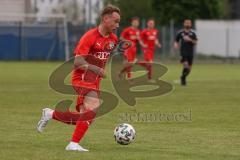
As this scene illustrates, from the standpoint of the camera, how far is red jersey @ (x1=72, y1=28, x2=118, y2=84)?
1083cm

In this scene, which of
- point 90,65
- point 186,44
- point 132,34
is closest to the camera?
point 90,65

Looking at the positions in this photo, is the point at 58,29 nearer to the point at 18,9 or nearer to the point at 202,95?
the point at 18,9

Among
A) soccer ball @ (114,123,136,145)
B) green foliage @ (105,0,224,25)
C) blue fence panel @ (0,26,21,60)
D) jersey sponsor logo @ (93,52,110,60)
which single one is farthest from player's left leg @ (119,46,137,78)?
green foliage @ (105,0,224,25)

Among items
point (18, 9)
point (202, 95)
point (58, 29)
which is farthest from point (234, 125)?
point (18, 9)

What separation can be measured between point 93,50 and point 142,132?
2.80 meters

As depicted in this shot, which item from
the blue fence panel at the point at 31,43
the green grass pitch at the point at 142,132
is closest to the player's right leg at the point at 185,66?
the green grass pitch at the point at 142,132

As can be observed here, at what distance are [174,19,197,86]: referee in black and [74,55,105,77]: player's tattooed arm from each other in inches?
642

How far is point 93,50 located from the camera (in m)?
11.0

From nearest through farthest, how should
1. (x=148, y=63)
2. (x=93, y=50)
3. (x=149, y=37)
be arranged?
(x=93, y=50) → (x=148, y=63) → (x=149, y=37)

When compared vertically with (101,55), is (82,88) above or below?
below

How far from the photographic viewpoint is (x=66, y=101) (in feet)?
64.8

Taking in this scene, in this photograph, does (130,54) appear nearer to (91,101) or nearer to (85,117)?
(91,101)

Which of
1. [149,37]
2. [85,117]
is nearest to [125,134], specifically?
[85,117]

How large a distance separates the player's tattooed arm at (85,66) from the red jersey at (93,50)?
68 millimetres
